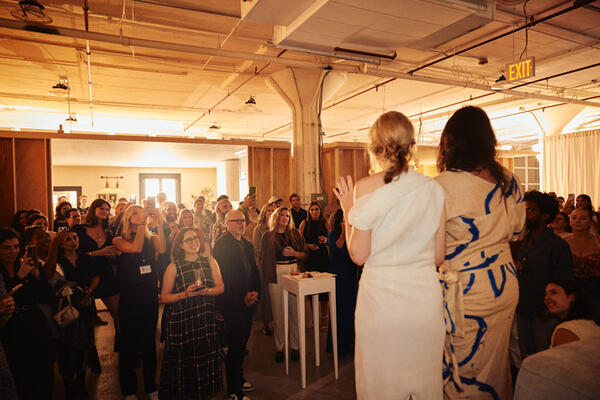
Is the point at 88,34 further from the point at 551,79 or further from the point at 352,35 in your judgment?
the point at 551,79

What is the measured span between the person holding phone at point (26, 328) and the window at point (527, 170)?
22.3 m

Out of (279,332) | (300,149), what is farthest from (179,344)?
(300,149)

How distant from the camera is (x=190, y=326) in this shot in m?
3.03

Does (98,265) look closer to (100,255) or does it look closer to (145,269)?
(100,255)

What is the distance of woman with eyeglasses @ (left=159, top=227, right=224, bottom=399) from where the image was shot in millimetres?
2961

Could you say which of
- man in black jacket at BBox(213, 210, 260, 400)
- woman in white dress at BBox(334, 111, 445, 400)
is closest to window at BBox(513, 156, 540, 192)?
man in black jacket at BBox(213, 210, 260, 400)

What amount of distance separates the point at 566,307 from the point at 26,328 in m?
3.81

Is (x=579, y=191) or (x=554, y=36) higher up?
(x=554, y=36)

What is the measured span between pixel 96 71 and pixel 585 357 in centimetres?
991

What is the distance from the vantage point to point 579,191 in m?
13.3

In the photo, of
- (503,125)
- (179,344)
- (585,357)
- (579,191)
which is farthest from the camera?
(503,125)

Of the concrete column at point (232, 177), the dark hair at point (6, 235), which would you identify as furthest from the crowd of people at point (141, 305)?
the concrete column at point (232, 177)

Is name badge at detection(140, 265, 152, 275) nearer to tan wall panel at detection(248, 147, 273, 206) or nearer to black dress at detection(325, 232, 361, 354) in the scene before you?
black dress at detection(325, 232, 361, 354)

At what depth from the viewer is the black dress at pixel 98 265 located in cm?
398
